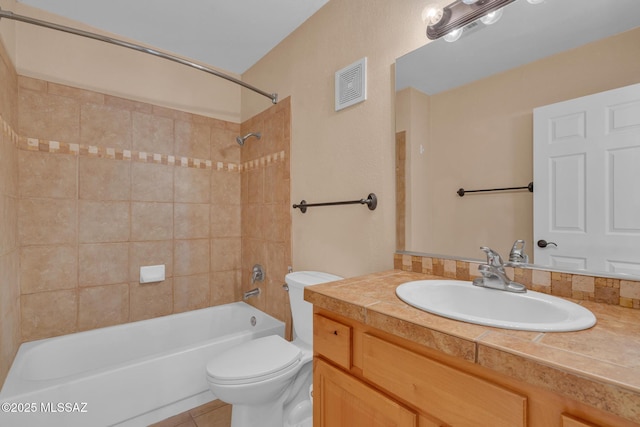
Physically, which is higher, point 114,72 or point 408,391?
point 114,72

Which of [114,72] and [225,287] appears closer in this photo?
[114,72]

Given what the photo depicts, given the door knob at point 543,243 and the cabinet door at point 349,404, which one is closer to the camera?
the cabinet door at point 349,404

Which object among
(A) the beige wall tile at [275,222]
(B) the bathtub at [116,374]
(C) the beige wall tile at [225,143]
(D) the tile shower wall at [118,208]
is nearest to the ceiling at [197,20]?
(D) the tile shower wall at [118,208]

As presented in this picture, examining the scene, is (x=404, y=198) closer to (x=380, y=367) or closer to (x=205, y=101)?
(x=380, y=367)

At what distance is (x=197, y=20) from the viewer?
6.02ft

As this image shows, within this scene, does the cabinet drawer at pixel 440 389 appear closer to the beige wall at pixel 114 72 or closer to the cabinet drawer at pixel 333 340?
the cabinet drawer at pixel 333 340

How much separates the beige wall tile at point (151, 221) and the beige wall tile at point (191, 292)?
382 millimetres

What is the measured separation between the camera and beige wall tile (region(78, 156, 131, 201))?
75.2 inches

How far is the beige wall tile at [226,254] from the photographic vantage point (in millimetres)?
2451

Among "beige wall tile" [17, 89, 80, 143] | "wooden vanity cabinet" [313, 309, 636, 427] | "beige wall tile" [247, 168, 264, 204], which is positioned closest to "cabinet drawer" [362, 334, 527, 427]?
"wooden vanity cabinet" [313, 309, 636, 427]

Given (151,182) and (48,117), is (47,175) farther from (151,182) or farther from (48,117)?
(151,182)

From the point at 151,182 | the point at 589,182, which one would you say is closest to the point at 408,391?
the point at 589,182

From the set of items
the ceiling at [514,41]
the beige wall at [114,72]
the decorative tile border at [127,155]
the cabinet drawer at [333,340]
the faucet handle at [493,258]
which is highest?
the beige wall at [114,72]

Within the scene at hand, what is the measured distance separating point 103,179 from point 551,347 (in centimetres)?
245
